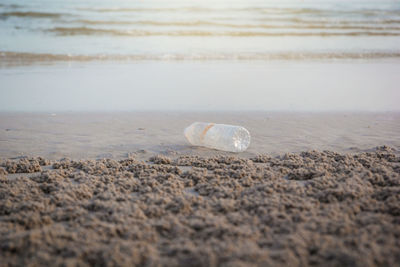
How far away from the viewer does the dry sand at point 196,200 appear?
2.09m

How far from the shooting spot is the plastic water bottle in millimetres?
4352

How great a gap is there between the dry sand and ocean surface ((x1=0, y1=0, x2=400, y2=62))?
772cm

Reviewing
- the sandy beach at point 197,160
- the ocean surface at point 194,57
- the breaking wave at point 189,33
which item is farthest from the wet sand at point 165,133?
the breaking wave at point 189,33

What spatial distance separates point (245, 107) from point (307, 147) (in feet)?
6.85

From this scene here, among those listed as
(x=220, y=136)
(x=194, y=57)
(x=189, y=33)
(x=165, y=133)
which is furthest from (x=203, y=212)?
(x=189, y=33)

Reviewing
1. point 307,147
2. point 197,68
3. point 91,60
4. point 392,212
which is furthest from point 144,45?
point 392,212

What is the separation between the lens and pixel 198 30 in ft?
59.8

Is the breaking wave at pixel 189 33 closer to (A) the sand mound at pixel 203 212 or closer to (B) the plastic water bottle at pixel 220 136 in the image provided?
(B) the plastic water bottle at pixel 220 136

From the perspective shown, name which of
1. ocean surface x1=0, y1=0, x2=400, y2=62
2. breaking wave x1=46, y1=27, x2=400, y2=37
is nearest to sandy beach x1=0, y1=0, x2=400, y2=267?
ocean surface x1=0, y1=0, x2=400, y2=62

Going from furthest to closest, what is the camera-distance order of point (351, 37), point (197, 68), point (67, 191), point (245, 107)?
point (351, 37), point (197, 68), point (245, 107), point (67, 191)

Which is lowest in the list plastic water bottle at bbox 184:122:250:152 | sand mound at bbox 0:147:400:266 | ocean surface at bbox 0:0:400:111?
sand mound at bbox 0:147:400:266

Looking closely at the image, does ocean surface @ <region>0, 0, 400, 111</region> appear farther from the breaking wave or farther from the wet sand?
the wet sand

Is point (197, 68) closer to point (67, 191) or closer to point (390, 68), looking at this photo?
point (390, 68)

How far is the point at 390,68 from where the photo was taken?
10117 mm
